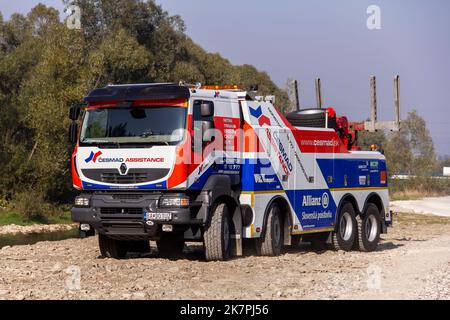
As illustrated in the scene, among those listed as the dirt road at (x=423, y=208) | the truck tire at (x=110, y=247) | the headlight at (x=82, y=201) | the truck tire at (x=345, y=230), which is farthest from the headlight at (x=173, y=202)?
the dirt road at (x=423, y=208)

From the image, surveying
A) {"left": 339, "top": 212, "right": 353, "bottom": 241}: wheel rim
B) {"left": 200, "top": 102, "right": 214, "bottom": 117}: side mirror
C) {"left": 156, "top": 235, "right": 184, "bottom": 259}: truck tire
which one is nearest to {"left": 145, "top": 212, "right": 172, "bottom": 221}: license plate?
{"left": 200, "top": 102, "right": 214, "bottom": 117}: side mirror

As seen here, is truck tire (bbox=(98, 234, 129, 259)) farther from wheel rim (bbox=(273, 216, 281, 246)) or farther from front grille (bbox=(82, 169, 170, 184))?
wheel rim (bbox=(273, 216, 281, 246))

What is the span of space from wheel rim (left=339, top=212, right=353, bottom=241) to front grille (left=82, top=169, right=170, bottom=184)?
6.31m

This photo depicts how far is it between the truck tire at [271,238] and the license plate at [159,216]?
2.68 meters

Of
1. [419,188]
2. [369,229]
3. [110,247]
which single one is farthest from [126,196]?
[419,188]

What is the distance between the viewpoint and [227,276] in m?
13.3

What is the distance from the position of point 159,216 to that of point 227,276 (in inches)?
70.1

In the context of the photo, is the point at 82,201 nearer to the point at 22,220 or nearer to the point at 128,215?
the point at 128,215

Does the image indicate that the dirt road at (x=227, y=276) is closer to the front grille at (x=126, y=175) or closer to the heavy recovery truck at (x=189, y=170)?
the heavy recovery truck at (x=189, y=170)

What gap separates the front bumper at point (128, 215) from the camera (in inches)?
562

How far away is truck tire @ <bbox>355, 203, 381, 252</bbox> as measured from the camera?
19422mm

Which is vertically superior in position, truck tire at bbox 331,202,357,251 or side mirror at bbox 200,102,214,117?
side mirror at bbox 200,102,214,117

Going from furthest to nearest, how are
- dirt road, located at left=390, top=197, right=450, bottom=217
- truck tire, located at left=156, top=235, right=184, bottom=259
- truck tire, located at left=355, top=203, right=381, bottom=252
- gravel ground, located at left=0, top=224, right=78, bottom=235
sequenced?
dirt road, located at left=390, top=197, right=450, bottom=217 < gravel ground, located at left=0, top=224, right=78, bottom=235 < truck tire, located at left=355, top=203, right=381, bottom=252 < truck tire, located at left=156, top=235, right=184, bottom=259

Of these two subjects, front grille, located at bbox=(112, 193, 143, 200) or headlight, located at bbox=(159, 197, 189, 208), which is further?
front grille, located at bbox=(112, 193, 143, 200)
